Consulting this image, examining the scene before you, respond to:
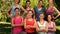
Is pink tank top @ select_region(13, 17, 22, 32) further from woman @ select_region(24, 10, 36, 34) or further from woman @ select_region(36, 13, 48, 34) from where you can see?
woman @ select_region(36, 13, 48, 34)

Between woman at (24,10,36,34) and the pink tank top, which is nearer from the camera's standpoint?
woman at (24,10,36,34)

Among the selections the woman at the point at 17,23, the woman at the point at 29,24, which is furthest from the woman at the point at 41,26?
the woman at the point at 17,23

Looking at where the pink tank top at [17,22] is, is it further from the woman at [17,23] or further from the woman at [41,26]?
the woman at [41,26]

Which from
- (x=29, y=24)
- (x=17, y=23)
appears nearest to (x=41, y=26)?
(x=29, y=24)

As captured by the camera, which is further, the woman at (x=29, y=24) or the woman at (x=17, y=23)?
the woman at (x=17, y=23)

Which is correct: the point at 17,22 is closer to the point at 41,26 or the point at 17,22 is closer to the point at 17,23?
the point at 17,23

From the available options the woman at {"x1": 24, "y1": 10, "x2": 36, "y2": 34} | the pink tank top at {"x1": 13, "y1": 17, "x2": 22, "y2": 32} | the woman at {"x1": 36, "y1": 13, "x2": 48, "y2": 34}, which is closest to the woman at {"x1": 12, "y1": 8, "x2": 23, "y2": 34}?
the pink tank top at {"x1": 13, "y1": 17, "x2": 22, "y2": 32}

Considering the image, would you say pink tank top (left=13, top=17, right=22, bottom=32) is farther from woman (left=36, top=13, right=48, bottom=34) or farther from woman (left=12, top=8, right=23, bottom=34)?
woman (left=36, top=13, right=48, bottom=34)

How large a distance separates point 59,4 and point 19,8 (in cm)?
1167

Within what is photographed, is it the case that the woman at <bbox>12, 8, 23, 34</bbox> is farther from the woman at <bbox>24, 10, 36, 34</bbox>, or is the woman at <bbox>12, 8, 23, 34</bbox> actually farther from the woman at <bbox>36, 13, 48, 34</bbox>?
the woman at <bbox>36, 13, 48, 34</bbox>

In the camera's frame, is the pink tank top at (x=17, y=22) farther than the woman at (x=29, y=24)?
Yes

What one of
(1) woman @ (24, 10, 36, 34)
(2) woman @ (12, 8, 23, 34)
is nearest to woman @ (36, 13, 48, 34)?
(1) woman @ (24, 10, 36, 34)

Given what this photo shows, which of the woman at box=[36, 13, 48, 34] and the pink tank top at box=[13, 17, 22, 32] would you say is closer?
the woman at box=[36, 13, 48, 34]

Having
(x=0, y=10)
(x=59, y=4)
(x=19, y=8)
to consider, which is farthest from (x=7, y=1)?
(x=19, y=8)
